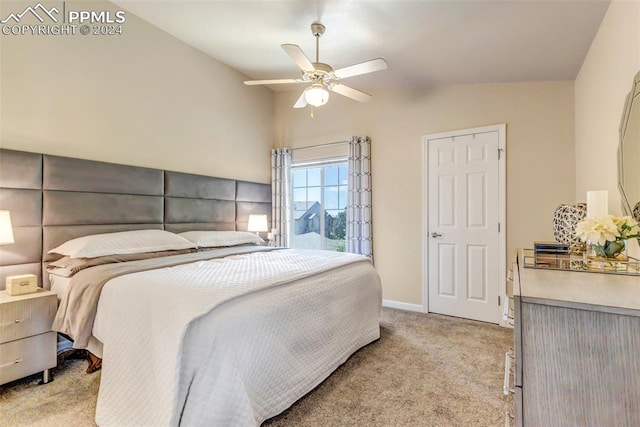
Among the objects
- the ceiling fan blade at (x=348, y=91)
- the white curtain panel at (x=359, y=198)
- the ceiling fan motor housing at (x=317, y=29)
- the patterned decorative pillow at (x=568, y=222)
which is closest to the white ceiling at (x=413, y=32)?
the ceiling fan motor housing at (x=317, y=29)

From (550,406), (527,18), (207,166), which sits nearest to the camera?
(550,406)

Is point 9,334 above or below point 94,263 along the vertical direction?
below

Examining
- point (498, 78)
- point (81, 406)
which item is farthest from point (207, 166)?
point (498, 78)

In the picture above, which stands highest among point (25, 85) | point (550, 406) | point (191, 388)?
point (25, 85)

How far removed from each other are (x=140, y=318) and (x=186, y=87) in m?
3.01

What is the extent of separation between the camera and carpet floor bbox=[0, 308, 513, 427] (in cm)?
179

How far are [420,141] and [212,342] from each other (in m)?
3.37

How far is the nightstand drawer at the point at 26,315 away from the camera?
1.97 m

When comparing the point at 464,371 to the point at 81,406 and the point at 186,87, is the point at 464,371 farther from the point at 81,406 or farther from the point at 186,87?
the point at 186,87

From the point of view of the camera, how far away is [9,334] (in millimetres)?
1982

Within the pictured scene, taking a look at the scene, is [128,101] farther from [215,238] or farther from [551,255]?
[551,255]

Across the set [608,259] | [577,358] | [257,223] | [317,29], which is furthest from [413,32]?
[257,223]

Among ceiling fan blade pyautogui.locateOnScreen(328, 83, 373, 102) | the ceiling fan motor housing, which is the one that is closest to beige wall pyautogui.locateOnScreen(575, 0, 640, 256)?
ceiling fan blade pyautogui.locateOnScreen(328, 83, 373, 102)

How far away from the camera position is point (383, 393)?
2.05 metres
